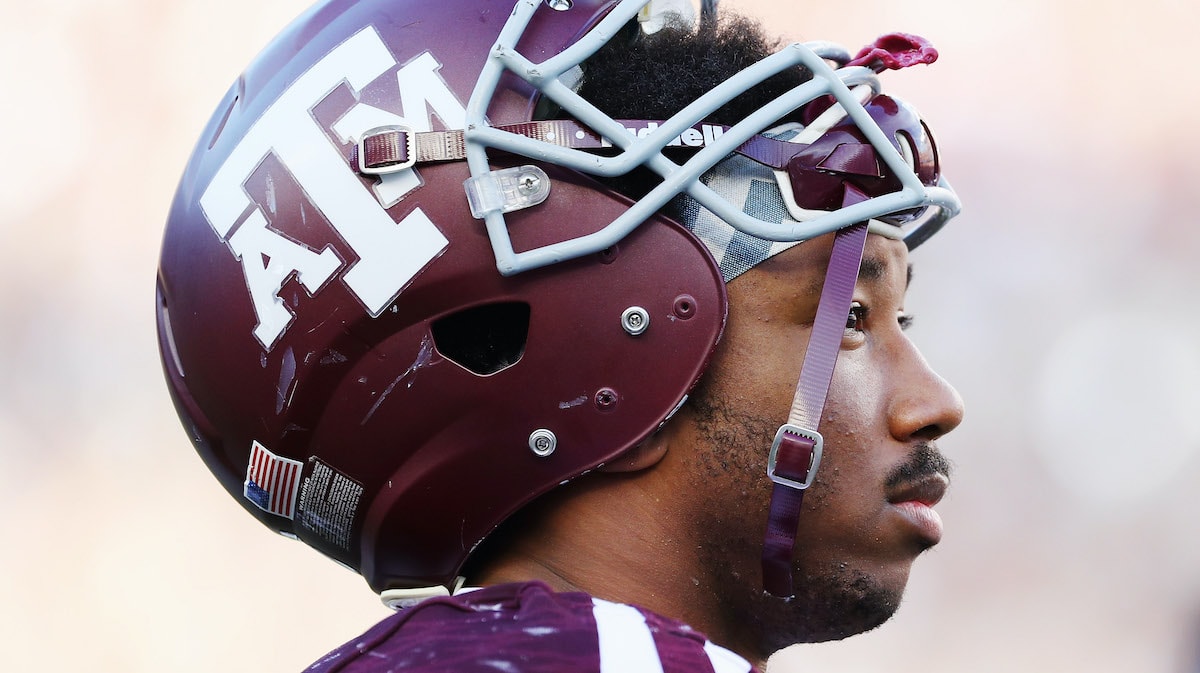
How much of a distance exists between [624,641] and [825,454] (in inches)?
16.4

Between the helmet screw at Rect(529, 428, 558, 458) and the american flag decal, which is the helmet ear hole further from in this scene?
the american flag decal

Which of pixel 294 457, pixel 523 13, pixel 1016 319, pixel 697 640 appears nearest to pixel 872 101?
pixel 523 13

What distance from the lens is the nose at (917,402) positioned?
1616 millimetres

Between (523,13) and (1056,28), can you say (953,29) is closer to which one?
(1056,28)

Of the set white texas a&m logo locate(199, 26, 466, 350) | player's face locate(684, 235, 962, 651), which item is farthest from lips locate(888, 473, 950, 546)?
white texas a&m logo locate(199, 26, 466, 350)

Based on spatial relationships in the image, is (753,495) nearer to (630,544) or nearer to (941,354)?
(630,544)

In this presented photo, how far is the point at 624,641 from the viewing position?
4.34 ft

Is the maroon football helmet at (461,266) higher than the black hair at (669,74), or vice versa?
the black hair at (669,74)

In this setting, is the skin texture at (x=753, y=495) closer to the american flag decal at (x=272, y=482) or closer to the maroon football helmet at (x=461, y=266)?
the maroon football helmet at (x=461, y=266)

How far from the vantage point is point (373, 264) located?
153cm

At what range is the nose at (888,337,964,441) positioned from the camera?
162 centimetres

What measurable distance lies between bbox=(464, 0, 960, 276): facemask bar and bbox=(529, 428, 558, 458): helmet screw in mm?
204

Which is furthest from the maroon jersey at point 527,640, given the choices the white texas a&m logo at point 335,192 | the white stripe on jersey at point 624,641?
the white texas a&m logo at point 335,192

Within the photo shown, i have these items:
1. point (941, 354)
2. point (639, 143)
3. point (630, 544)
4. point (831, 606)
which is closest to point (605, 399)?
point (630, 544)
